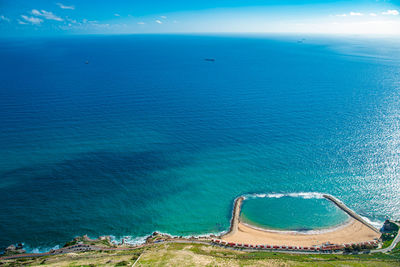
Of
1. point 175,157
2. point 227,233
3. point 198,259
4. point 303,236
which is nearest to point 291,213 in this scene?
point 303,236

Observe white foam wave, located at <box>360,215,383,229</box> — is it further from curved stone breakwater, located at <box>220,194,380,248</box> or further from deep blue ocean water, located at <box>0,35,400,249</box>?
curved stone breakwater, located at <box>220,194,380,248</box>

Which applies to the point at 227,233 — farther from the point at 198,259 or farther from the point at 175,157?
the point at 175,157

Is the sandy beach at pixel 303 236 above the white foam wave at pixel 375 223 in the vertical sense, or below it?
below

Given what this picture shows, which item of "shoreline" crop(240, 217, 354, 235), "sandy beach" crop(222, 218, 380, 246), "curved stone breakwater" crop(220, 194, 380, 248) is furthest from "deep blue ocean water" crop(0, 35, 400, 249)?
"shoreline" crop(240, 217, 354, 235)

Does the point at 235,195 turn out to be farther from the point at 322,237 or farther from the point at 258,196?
the point at 322,237

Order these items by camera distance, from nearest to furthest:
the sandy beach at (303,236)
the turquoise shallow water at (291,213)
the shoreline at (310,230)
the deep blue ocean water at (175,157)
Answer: the sandy beach at (303,236)
the shoreline at (310,230)
the turquoise shallow water at (291,213)
the deep blue ocean water at (175,157)

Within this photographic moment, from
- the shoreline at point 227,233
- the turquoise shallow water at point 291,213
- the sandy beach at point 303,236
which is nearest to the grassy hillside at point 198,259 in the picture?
the shoreline at point 227,233

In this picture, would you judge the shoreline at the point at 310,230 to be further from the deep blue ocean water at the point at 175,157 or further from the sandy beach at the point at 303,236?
the deep blue ocean water at the point at 175,157
